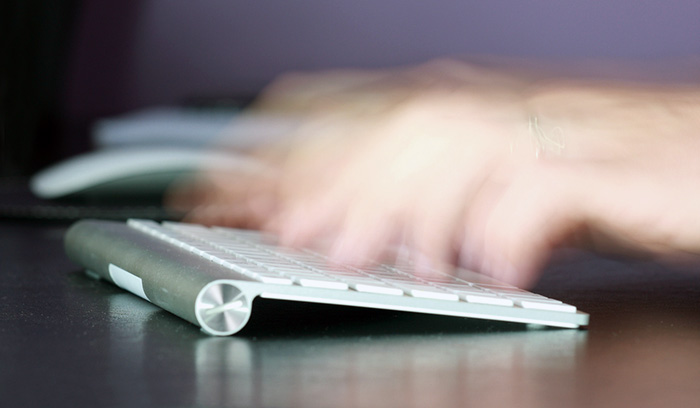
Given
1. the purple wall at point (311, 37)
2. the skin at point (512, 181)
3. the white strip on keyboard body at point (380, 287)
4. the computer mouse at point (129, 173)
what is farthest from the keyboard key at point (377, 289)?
the purple wall at point (311, 37)

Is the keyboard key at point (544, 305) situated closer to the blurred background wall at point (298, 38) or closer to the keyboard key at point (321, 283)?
the keyboard key at point (321, 283)

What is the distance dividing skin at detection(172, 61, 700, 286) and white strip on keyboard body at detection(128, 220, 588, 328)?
0.06m

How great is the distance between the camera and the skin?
2.20 ft

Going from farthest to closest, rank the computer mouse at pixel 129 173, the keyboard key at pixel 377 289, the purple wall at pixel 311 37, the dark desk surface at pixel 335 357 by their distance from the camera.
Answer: the purple wall at pixel 311 37
the computer mouse at pixel 129 173
the keyboard key at pixel 377 289
the dark desk surface at pixel 335 357

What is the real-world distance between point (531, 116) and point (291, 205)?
238 mm

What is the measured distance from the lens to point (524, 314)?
20.3 inches

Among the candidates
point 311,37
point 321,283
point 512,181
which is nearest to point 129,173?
point 512,181

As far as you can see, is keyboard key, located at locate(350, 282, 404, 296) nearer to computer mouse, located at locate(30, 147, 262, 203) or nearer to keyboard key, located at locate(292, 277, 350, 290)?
keyboard key, located at locate(292, 277, 350, 290)

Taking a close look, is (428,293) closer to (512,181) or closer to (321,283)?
(321,283)

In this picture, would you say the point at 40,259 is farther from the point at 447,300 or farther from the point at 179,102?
Result: the point at 179,102

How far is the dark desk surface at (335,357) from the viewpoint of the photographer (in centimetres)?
39

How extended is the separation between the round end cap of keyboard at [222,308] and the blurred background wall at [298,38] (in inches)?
54.1

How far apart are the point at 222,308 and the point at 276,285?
37 millimetres

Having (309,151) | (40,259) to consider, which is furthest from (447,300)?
(309,151)
